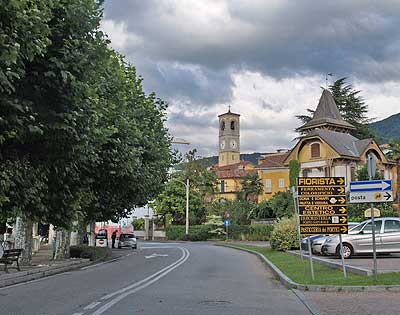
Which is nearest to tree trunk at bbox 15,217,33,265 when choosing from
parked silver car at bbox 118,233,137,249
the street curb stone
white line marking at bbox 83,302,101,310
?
the street curb stone

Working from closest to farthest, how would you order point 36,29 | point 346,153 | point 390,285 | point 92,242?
point 36,29 → point 390,285 → point 92,242 → point 346,153

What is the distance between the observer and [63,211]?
22344 millimetres

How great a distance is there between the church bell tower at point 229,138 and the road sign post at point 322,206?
155 m

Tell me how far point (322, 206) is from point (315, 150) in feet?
157

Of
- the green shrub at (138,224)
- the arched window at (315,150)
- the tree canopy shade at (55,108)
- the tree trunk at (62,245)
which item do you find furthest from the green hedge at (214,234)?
the tree canopy shade at (55,108)

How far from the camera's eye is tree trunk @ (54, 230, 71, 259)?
98.3 feet

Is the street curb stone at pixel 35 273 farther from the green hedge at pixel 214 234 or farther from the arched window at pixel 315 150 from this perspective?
the arched window at pixel 315 150

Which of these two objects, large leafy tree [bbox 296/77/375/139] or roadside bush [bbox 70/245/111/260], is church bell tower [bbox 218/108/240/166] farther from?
roadside bush [bbox 70/245/111/260]

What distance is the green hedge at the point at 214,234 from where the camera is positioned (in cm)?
6356

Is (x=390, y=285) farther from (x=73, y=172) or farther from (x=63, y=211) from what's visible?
(x=63, y=211)

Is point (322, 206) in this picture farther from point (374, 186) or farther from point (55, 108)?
point (55, 108)

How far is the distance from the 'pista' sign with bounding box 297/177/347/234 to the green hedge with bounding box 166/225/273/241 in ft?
141

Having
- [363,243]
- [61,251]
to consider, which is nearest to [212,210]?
[61,251]

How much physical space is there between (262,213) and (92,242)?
2465 cm
